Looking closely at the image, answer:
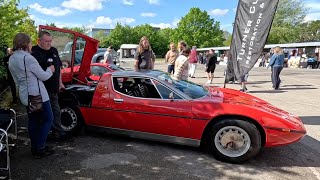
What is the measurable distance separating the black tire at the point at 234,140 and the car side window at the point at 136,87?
3.56 feet

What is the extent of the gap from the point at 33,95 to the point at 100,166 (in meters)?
1.33

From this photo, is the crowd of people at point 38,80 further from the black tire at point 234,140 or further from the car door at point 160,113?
the black tire at point 234,140

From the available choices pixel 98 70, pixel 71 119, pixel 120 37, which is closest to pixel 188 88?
pixel 71 119

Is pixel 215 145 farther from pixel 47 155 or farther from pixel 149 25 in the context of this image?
pixel 149 25

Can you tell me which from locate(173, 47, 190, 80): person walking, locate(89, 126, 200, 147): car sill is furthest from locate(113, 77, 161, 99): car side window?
locate(173, 47, 190, 80): person walking

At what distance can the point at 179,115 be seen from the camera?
4.35m

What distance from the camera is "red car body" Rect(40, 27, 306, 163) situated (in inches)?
162

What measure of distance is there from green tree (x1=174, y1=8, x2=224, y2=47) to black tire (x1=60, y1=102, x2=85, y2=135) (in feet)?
217

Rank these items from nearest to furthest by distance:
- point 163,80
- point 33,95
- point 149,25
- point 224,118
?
point 33,95 → point 224,118 → point 163,80 → point 149,25

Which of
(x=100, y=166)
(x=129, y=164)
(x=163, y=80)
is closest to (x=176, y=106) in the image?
(x=163, y=80)

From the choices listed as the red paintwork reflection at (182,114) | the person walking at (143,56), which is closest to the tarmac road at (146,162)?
the red paintwork reflection at (182,114)

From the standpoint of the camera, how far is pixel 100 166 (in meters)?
4.01

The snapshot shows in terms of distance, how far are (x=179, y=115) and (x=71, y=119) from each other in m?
2.06

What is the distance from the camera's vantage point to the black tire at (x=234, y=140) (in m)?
4.09
